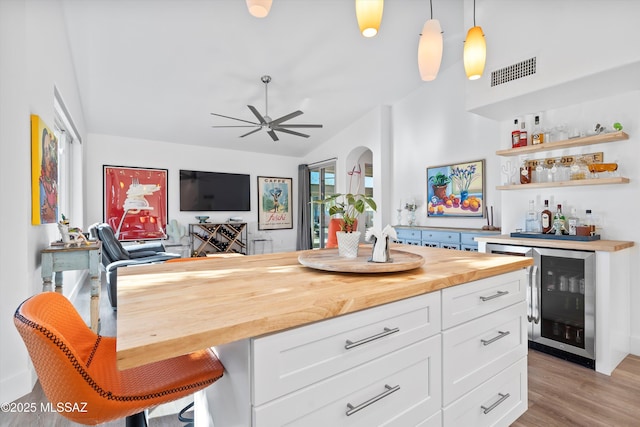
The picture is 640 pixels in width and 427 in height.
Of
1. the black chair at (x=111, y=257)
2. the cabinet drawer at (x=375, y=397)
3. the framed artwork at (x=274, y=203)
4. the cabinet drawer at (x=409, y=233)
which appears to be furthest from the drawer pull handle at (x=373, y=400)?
the framed artwork at (x=274, y=203)

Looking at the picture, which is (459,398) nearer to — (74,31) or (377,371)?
(377,371)

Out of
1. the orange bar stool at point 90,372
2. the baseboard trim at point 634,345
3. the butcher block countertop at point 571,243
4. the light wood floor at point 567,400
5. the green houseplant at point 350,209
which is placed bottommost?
the light wood floor at point 567,400

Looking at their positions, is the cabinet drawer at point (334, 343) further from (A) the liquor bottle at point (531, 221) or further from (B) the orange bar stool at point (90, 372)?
(A) the liquor bottle at point (531, 221)

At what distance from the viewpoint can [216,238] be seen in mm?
6746

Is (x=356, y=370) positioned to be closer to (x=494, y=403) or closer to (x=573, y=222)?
(x=494, y=403)

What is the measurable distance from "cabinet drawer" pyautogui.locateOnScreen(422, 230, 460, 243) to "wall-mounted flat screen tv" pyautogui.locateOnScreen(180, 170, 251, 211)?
410 cm

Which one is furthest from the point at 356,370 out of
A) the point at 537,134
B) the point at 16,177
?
the point at 537,134

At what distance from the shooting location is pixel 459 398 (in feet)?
4.02

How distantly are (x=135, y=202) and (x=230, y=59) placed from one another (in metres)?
3.40

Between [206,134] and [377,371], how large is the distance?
20.0 feet

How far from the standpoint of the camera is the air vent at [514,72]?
2699 millimetres

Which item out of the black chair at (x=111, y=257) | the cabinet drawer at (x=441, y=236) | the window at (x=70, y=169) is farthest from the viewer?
the cabinet drawer at (x=441, y=236)

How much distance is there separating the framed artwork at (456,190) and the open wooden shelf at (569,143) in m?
1.41

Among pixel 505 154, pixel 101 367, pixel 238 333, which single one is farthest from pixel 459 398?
pixel 505 154
